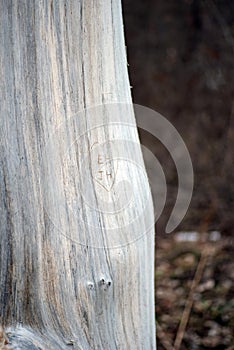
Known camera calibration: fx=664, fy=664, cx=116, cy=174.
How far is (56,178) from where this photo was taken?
7.75ft

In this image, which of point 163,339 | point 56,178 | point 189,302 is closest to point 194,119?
point 189,302

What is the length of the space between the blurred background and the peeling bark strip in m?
2.62

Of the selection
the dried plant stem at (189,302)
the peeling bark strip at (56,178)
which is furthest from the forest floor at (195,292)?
the peeling bark strip at (56,178)

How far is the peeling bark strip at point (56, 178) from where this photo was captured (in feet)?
7.61

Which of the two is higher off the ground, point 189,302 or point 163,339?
point 189,302

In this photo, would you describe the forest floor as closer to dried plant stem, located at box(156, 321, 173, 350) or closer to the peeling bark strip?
dried plant stem, located at box(156, 321, 173, 350)

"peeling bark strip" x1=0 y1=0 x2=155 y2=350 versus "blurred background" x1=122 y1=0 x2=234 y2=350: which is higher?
"blurred background" x1=122 y1=0 x2=234 y2=350

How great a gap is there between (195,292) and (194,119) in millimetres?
4250

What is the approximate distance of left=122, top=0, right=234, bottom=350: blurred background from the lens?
5547mm

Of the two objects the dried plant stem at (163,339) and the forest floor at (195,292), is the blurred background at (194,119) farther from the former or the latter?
the dried plant stem at (163,339)

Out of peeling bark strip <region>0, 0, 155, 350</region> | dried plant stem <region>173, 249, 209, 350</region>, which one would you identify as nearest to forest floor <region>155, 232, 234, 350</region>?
dried plant stem <region>173, 249, 209, 350</region>

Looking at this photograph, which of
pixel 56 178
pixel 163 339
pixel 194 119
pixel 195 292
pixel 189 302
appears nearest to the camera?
pixel 56 178

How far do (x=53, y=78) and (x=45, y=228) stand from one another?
1.74 ft

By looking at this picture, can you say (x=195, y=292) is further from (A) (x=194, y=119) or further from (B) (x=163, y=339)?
(A) (x=194, y=119)
